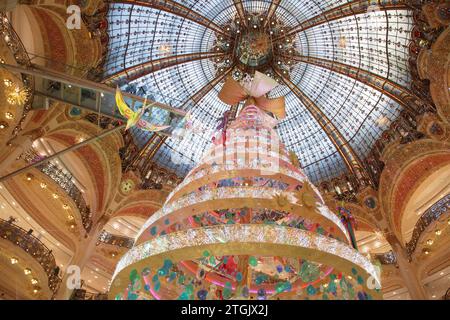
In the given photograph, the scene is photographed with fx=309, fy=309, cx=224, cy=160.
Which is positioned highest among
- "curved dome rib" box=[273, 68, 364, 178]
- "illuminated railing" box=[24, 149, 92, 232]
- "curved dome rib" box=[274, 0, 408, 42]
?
"curved dome rib" box=[274, 0, 408, 42]

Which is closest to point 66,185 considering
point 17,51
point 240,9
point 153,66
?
point 17,51

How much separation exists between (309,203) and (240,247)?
200cm

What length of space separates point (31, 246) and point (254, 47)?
557 inches

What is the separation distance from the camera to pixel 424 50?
43.1 feet

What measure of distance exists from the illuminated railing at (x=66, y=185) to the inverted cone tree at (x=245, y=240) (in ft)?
28.6

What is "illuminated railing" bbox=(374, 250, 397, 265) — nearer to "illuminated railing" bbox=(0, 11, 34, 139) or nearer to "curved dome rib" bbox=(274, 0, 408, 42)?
"curved dome rib" bbox=(274, 0, 408, 42)

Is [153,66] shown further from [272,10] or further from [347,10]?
[347,10]

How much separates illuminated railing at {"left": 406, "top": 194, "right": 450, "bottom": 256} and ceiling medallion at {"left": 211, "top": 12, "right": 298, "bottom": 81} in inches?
397

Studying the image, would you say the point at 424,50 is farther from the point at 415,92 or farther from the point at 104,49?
the point at 104,49

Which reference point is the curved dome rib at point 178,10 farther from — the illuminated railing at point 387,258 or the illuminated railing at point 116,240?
the illuminated railing at point 387,258

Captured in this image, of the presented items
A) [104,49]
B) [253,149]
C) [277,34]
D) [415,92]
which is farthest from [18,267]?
[415,92]

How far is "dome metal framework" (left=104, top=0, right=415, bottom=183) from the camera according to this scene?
48.5 ft

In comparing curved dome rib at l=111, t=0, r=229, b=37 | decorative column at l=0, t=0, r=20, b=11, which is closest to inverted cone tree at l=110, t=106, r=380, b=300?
decorative column at l=0, t=0, r=20, b=11

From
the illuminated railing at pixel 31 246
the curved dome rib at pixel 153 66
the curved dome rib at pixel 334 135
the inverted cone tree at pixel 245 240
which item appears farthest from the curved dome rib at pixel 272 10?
the illuminated railing at pixel 31 246
